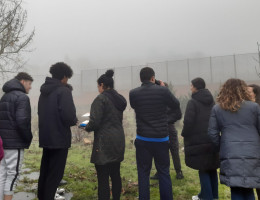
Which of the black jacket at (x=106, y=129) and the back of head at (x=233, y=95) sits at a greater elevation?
the back of head at (x=233, y=95)

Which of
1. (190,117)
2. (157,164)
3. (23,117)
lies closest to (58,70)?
(23,117)

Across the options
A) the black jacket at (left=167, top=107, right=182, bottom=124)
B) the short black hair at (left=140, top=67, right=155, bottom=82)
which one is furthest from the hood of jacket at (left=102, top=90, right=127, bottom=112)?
the black jacket at (left=167, top=107, right=182, bottom=124)

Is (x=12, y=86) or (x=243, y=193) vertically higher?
(x=12, y=86)

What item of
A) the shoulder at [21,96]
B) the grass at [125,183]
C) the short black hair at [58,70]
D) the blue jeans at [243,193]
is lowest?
the grass at [125,183]

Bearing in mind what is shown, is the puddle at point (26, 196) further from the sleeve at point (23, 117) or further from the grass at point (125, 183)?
the sleeve at point (23, 117)

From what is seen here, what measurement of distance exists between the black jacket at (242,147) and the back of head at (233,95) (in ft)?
0.20

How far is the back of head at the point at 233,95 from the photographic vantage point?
2642 mm

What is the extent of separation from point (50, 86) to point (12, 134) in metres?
0.79

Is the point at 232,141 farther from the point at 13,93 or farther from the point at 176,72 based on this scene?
the point at 176,72

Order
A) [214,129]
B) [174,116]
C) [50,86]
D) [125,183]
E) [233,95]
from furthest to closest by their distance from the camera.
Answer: [125,183] < [174,116] < [50,86] < [214,129] < [233,95]

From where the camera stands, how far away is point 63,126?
10.3ft

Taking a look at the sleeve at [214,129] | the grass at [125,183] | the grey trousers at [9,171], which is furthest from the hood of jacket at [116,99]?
the grass at [125,183]

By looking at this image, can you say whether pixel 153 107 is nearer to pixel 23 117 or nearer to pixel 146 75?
pixel 146 75

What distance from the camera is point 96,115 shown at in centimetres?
323
